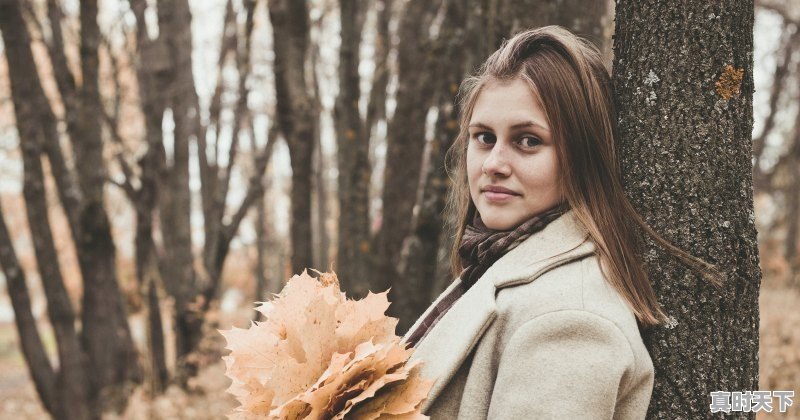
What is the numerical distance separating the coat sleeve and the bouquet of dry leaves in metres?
0.21

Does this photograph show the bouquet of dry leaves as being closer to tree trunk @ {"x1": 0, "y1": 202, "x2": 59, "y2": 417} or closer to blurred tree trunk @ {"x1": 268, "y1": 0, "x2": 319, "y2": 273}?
blurred tree trunk @ {"x1": 268, "y1": 0, "x2": 319, "y2": 273}

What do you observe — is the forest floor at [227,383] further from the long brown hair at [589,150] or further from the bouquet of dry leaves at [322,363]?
the long brown hair at [589,150]

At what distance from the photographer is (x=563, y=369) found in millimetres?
1572

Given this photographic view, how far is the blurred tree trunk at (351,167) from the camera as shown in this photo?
599 centimetres

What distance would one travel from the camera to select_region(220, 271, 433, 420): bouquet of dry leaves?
5.61 ft

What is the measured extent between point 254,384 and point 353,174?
4.33 meters

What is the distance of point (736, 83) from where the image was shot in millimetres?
1928

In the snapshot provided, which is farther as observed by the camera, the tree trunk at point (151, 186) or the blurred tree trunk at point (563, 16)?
the tree trunk at point (151, 186)

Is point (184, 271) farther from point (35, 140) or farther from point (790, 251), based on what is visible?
point (790, 251)

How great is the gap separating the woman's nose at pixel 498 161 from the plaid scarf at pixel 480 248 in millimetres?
157

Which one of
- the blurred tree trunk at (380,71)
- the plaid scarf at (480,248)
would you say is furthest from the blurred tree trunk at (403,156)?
the plaid scarf at (480,248)

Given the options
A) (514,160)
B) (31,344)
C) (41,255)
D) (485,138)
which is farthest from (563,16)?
(31,344)

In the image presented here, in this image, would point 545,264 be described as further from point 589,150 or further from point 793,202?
point 793,202

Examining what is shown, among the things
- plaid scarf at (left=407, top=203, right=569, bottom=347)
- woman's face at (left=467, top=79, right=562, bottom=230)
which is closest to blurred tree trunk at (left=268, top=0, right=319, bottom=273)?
plaid scarf at (left=407, top=203, right=569, bottom=347)
